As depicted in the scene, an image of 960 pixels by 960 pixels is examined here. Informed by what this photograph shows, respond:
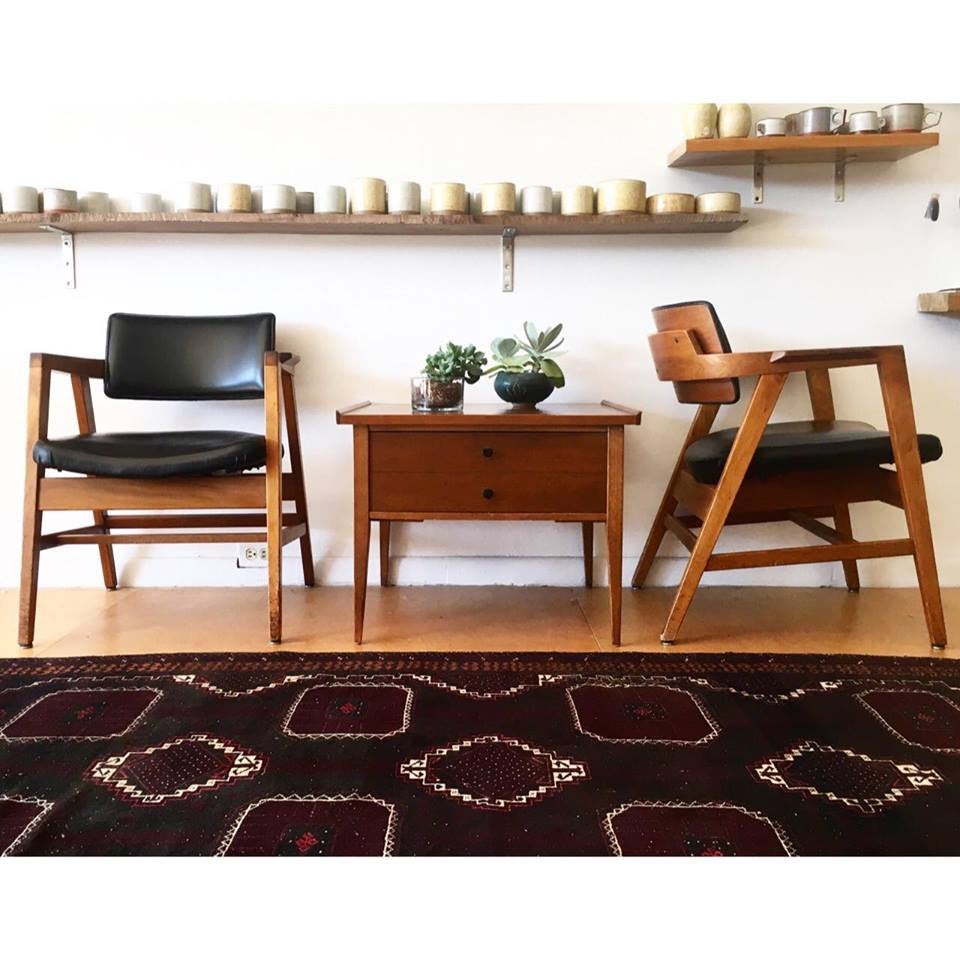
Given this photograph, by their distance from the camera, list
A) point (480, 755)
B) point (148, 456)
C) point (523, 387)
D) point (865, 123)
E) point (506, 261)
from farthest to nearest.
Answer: point (506, 261) < point (865, 123) < point (523, 387) < point (148, 456) < point (480, 755)

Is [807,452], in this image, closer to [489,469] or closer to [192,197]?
[489,469]

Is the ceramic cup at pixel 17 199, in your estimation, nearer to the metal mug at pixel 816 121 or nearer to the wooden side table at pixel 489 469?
the wooden side table at pixel 489 469

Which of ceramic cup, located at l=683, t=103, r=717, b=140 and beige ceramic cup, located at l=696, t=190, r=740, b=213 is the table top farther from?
ceramic cup, located at l=683, t=103, r=717, b=140

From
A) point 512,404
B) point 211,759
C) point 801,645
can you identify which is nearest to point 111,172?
point 512,404

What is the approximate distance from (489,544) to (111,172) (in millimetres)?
1457

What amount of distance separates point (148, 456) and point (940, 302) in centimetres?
201

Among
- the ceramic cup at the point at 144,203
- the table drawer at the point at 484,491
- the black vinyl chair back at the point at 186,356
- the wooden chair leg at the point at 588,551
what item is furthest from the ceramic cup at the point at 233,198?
the wooden chair leg at the point at 588,551

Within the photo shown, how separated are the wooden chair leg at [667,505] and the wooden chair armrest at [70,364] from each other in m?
1.47

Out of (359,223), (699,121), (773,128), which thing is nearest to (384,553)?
(359,223)

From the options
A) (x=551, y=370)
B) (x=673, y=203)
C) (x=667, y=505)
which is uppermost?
(x=673, y=203)

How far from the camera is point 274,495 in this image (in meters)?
1.70

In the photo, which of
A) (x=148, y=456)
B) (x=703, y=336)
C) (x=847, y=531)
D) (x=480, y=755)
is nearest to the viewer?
(x=480, y=755)

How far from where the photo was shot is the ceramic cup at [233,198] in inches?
78.9

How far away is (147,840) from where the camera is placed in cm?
94
